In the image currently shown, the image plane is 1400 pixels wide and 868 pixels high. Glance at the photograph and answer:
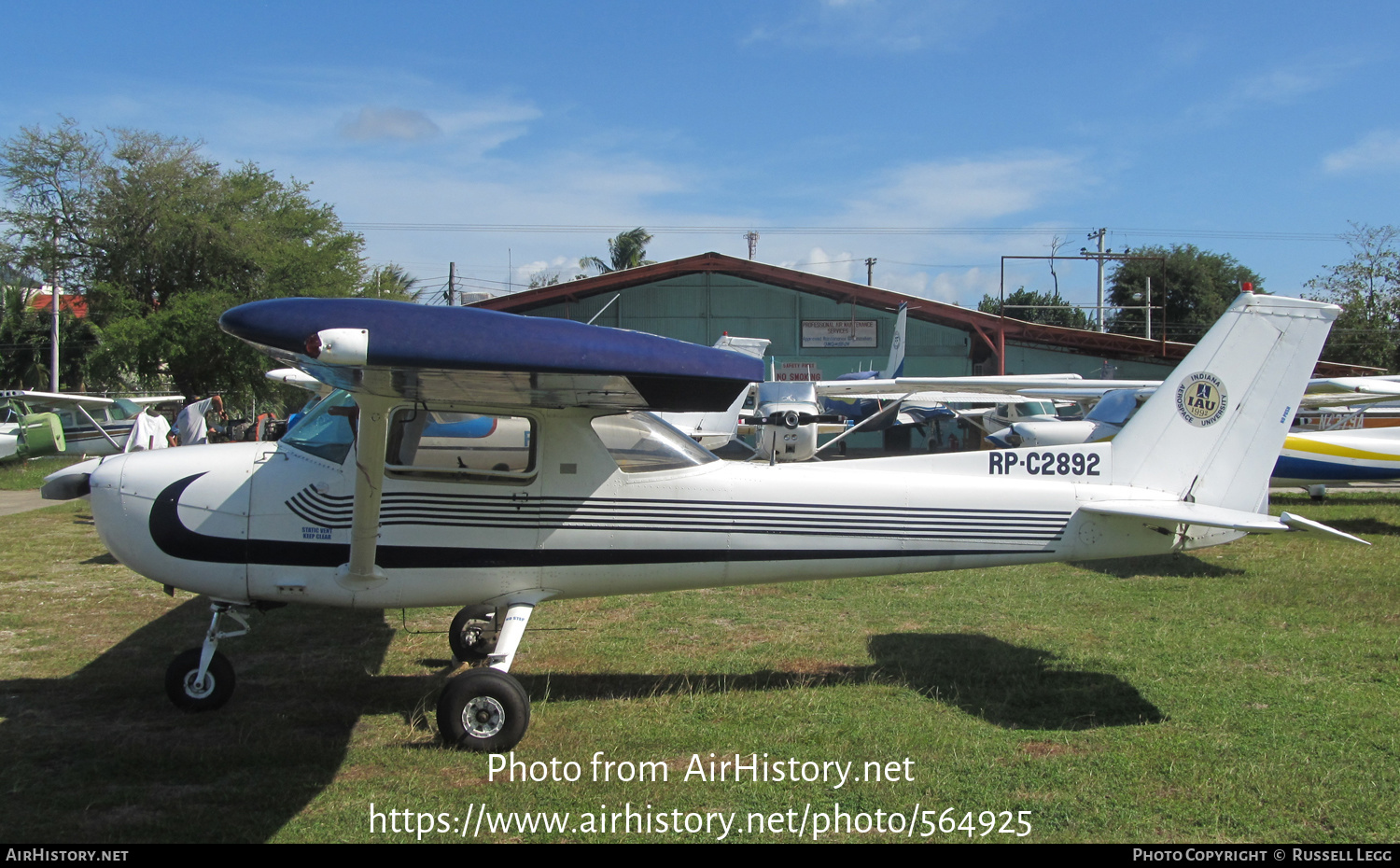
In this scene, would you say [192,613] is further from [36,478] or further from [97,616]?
[36,478]

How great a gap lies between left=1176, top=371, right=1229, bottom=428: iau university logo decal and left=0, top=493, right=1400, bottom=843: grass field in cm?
165

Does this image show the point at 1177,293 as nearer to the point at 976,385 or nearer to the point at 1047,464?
the point at 976,385

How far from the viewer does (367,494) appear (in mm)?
4516

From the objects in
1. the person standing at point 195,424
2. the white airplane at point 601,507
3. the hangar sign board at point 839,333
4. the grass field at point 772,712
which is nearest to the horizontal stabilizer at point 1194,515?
the white airplane at point 601,507

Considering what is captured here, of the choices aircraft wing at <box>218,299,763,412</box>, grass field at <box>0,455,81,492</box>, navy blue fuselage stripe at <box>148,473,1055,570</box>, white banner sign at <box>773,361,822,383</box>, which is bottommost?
grass field at <box>0,455,81,492</box>

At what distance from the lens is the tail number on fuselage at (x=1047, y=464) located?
5.49 metres

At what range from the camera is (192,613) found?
743 centimetres

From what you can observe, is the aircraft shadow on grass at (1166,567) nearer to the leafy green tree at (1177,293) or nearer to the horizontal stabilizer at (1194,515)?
the horizontal stabilizer at (1194,515)

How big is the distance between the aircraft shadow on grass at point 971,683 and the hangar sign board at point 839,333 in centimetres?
2815

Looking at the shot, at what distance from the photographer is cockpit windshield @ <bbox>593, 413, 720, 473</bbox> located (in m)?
5.16

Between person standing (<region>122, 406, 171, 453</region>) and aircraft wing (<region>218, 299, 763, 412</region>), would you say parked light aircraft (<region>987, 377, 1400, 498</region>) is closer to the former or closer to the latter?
aircraft wing (<region>218, 299, 763, 412</region>)

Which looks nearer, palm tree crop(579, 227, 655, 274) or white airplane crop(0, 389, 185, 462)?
white airplane crop(0, 389, 185, 462)

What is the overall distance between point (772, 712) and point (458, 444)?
2348 mm

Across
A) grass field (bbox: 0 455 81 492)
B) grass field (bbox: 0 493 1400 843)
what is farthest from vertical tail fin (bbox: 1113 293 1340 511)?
grass field (bbox: 0 455 81 492)
